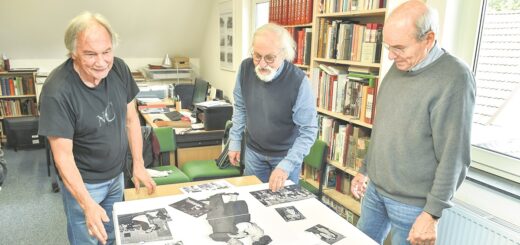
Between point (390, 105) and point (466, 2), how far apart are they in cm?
95

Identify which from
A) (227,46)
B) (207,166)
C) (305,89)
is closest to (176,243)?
(305,89)

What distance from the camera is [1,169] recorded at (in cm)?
193

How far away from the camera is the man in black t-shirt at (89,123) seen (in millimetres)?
1348

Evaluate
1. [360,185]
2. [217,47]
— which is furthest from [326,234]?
[217,47]

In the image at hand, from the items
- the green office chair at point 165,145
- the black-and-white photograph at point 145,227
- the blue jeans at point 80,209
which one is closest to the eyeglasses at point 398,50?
the black-and-white photograph at point 145,227

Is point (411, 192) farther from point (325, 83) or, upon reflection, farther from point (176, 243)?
point (325, 83)

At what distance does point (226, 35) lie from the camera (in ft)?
14.9

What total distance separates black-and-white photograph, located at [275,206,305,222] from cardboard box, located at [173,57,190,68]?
4.40 m

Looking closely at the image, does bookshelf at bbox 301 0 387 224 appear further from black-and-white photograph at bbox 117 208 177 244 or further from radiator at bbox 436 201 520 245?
black-and-white photograph at bbox 117 208 177 244

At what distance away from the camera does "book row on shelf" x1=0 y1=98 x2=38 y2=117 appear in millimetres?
5023

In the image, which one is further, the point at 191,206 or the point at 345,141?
the point at 345,141

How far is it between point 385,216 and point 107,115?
4.14 feet

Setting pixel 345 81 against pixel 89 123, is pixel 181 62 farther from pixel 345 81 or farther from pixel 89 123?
pixel 89 123

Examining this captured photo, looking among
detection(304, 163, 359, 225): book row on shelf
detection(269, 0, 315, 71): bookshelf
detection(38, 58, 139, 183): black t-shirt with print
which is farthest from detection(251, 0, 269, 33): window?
detection(38, 58, 139, 183): black t-shirt with print
